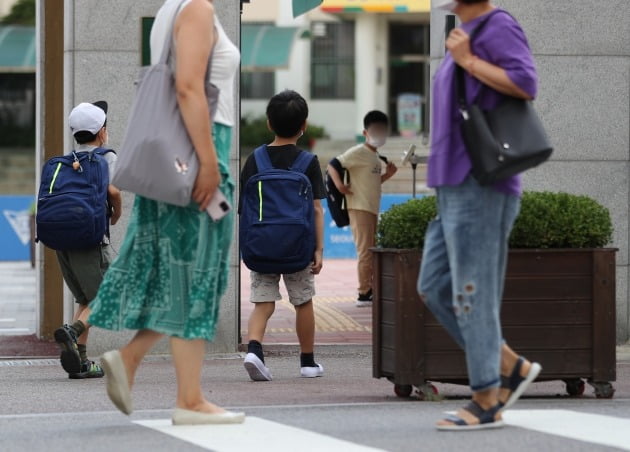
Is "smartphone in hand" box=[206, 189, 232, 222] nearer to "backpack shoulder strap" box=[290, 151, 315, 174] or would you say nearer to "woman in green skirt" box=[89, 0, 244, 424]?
"woman in green skirt" box=[89, 0, 244, 424]

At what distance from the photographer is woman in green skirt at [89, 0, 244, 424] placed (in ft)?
20.1

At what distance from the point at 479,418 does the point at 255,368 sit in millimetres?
3057

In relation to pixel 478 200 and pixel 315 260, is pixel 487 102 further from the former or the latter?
pixel 315 260

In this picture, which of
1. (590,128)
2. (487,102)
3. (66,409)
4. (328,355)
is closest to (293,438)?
(487,102)

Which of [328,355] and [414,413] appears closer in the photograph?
[414,413]

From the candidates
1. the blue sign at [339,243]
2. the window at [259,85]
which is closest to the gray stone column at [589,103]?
the blue sign at [339,243]

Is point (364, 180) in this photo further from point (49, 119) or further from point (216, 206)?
point (216, 206)

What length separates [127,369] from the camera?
6.29 metres

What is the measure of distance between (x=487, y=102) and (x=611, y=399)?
2.21 meters

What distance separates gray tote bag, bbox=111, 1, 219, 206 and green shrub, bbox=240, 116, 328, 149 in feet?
120

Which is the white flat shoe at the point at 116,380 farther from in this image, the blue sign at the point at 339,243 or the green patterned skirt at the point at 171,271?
the blue sign at the point at 339,243

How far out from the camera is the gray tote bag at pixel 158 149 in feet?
20.0

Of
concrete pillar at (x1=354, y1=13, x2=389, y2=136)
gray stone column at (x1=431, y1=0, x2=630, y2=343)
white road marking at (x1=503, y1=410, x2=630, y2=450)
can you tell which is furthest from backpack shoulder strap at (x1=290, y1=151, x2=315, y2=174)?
concrete pillar at (x1=354, y1=13, x2=389, y2=136)

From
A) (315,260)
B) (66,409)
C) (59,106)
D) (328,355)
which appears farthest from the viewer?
(59,106)
